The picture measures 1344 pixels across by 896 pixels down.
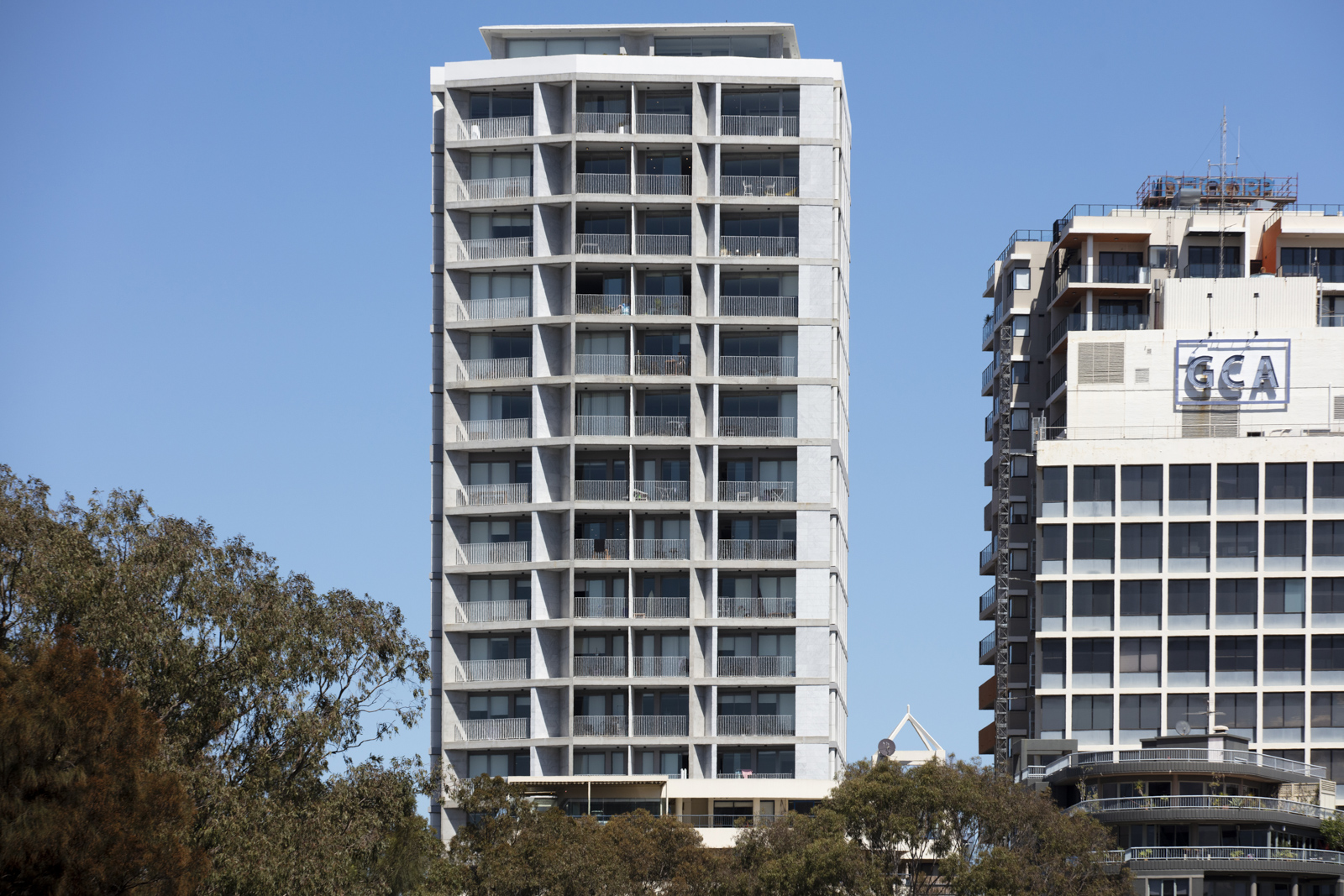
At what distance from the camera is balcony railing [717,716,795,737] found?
417ft

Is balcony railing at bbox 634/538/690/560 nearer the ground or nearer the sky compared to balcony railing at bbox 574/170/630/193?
nearer the ground

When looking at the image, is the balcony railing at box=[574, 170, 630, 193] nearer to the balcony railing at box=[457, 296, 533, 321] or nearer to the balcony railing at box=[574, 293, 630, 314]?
the balcony railing at box=[574, 293, 630, 314]

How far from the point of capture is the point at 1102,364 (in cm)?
14500

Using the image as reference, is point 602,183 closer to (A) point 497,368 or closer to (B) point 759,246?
(B) point 759,246

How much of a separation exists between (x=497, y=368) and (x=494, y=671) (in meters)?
18.9

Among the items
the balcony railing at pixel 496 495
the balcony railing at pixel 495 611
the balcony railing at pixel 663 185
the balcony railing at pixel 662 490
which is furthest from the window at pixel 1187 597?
the balcony railing at pixel 496 495

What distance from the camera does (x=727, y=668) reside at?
12825 cm

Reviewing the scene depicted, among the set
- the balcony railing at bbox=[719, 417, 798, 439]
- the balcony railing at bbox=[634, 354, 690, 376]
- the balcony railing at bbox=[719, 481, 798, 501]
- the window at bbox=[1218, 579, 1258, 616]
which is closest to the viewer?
the balcony railing at bbox=[719, 481, 798, 501]

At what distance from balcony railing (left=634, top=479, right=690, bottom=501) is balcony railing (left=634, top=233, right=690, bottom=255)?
14.5 metres

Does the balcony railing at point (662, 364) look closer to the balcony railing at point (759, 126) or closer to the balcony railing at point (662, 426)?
the balcony railing at point (662, 426)

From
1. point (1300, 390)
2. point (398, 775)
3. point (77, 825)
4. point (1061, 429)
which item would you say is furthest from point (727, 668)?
point (77, 825)

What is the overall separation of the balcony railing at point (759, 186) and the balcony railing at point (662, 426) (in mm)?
14660

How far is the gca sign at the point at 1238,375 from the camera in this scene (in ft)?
467

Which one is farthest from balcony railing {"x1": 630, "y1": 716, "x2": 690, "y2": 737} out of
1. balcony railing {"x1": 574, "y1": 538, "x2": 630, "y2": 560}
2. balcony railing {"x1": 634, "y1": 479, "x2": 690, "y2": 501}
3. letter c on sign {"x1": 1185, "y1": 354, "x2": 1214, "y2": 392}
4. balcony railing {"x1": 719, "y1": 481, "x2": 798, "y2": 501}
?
letter c on sign {"x1": 1185, "y1": 354, "x2": 1214, "y2": 392}
